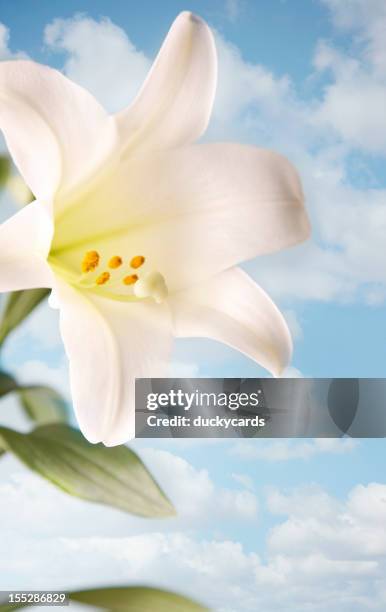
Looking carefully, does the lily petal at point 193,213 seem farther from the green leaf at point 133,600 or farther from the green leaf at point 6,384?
the green leaf at point 133,600

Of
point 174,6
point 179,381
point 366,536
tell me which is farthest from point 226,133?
point 366,536

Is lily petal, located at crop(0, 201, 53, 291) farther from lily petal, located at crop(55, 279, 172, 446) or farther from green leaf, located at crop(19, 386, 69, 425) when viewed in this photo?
green leaf, located at crop(19, 386, 69, 425)

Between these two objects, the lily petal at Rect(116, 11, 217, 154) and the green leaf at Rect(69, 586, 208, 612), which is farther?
the green leaf at Rect(69, 586, 208, 612)

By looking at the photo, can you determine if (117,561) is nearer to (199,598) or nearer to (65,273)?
(199,598)

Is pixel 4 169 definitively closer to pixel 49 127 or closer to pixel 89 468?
pixel 49 127

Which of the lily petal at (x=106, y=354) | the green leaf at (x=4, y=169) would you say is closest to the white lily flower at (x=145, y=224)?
the lily petal at (x=106, y=354)

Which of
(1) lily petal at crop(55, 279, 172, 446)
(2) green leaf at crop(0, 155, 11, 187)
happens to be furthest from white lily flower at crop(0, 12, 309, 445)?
(2) green leaf at crop(0, 155, 11, 187)

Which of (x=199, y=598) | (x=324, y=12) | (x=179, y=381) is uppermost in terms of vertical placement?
(x=324, y=12)
